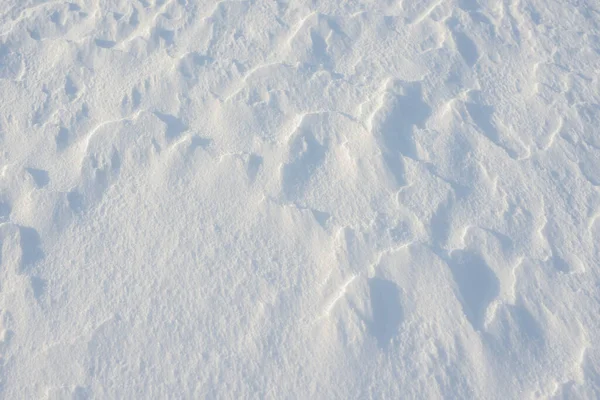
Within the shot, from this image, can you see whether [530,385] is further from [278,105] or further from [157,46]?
[157,46]

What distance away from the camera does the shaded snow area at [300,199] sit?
4.12 feet

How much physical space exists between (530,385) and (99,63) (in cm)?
145

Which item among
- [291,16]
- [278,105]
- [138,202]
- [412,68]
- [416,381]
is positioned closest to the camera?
[416,381]

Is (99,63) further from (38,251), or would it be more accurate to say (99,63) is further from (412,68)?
(412,68)

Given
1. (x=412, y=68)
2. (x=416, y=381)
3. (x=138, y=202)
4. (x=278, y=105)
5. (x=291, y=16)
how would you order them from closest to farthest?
(x=416, y=381) → (x=138, y=202) → (x=278, y=105) → (x=412, y=68) → (x=291, y=16)

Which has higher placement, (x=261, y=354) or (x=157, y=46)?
(x=157, y=46)

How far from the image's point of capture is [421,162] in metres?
1.56

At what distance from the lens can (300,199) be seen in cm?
149

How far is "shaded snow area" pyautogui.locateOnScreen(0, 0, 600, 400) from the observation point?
49.5 inches

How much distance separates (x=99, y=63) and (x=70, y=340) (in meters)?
0.86

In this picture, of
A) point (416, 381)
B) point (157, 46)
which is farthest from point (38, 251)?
point (416, 381)

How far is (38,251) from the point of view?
1391mm

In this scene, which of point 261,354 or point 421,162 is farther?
point 421,162

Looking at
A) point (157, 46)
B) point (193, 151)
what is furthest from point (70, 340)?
point (157, 46)
